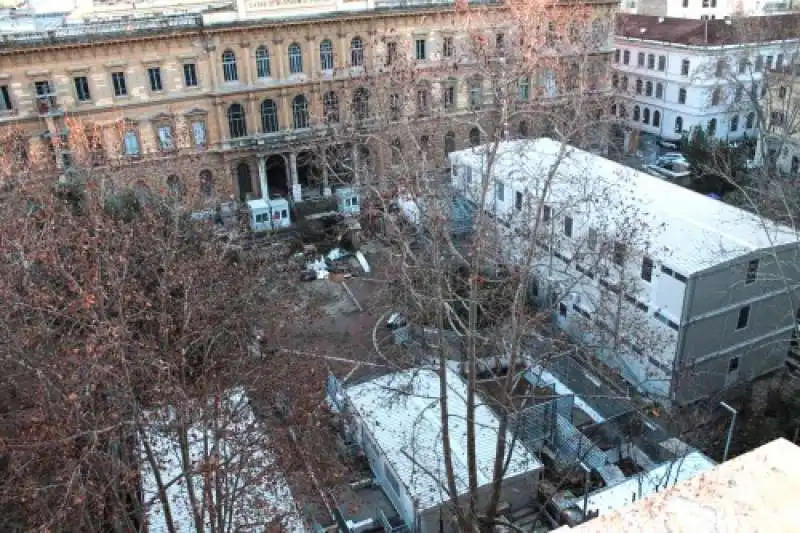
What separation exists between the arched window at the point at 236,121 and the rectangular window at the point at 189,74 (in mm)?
2381

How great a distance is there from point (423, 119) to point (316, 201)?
29.1 ft

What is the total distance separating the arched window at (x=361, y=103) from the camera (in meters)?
39.8

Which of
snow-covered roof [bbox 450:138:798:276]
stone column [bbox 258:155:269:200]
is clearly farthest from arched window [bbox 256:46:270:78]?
snow-covered roof [bbox 450:138:798:276]

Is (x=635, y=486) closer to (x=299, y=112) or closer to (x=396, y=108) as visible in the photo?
(x=396, y=108)

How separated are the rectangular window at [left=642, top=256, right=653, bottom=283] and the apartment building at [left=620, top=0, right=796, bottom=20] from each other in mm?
39754

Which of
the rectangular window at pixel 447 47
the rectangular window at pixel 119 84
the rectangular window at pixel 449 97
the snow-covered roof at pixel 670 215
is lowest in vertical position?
the snow-covered roof at pixel 670 215

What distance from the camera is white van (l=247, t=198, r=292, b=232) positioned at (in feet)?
122

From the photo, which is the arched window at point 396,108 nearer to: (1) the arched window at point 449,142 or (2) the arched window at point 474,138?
(1) the arched window at point 449,142

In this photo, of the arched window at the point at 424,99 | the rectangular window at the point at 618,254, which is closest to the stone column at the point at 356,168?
the rectangular window at the point at 618,254

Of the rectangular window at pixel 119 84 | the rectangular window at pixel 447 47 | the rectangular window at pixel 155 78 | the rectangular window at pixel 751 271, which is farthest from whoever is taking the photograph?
the rectangular window at pixel 447 47

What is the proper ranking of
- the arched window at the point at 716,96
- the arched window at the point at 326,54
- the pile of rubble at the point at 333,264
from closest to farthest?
the pile of rubble at the point at 333,264 < the arched window at the point at 326,54 < the arched window at the point at 716,96

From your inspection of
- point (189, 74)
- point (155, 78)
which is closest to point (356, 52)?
point (189, 74)

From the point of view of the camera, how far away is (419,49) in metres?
41.7

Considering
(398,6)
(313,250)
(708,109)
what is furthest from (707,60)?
(313,250)
